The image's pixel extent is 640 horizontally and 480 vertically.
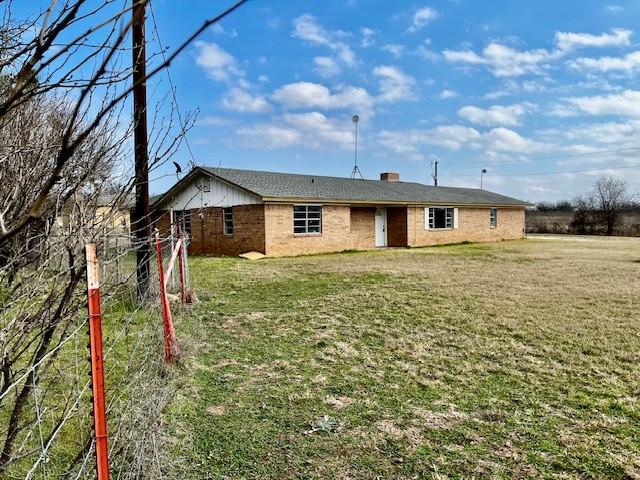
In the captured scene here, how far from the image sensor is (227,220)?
63.1 ft

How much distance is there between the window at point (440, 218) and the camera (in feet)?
78.1

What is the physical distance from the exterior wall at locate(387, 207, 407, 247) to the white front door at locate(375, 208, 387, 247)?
23 cm

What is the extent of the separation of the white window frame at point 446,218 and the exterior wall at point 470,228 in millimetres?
184

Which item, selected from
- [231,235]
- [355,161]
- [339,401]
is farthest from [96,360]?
[355,161]

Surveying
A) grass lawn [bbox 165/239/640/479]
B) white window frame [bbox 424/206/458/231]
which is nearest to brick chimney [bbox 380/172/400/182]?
white window frame [bbox 424/206/458/231]

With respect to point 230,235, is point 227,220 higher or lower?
higher

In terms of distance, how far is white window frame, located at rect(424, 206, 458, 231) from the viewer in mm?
23578

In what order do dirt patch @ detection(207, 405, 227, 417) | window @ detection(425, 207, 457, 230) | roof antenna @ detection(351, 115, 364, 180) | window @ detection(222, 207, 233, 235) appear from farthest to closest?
roof antenna @ detection(351, 115, 364, 180)
window @ detection(425, 207, 457, 230)
window @ detection(222, 207, 233, 235)
dirt patch @ detection(207, 405, 227, 417)

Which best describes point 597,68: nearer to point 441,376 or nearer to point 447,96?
point 447,96

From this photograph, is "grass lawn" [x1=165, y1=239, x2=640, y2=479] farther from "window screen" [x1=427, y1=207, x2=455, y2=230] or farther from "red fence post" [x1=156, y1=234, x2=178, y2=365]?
"window screen" [x1=427, y1=207, x2=455, y2=230]

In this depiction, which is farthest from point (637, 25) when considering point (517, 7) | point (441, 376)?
point (441, 376)

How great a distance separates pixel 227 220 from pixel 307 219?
135 inches

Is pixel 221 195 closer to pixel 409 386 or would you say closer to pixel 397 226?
pixel 397 226

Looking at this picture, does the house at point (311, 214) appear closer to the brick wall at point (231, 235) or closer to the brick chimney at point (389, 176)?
the brick wall at point (231, 235)
